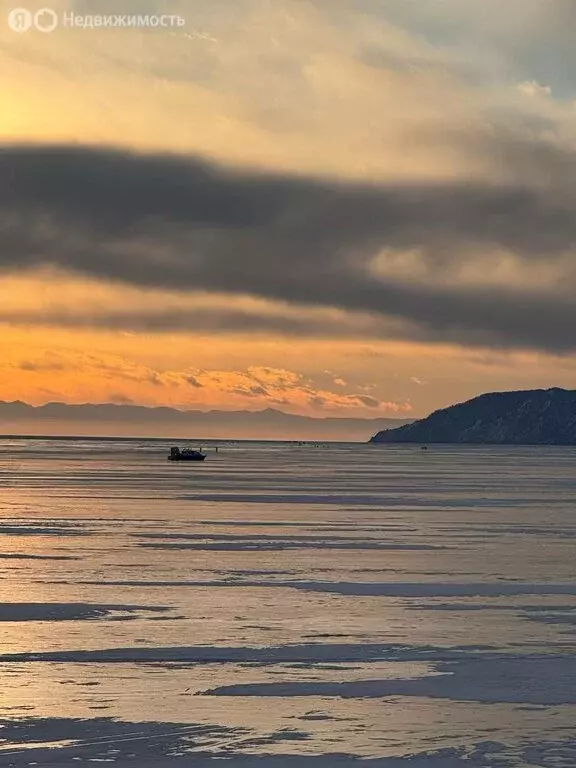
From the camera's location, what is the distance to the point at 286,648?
25750 mm

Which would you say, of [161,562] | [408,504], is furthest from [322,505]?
[161,562]

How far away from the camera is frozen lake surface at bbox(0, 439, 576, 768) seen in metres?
18.7

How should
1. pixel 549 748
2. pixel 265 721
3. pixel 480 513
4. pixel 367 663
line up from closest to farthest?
pixel 549 748 < pixel 265 721 < pixel 367 663 < pixel 480 513

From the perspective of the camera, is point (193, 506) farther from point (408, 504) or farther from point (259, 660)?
point (259, 660)

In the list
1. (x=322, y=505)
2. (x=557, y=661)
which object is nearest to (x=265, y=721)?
(x=557, y=661)

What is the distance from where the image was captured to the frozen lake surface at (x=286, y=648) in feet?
61.3

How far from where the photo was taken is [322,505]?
7744 centimetres

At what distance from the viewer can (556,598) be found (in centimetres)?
3397

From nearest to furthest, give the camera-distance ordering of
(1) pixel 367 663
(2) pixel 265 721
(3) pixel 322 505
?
1. (2) pixel 265 721
2. (1) pixel 367 663
3. (3) pixel 322 505

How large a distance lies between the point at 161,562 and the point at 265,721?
2181 cm

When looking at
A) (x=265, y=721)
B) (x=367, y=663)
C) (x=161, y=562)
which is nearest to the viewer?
(x=265, y=721)

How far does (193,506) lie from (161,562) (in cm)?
3337

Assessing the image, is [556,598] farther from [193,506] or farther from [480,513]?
[193,506]

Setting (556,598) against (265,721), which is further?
(556,598)
